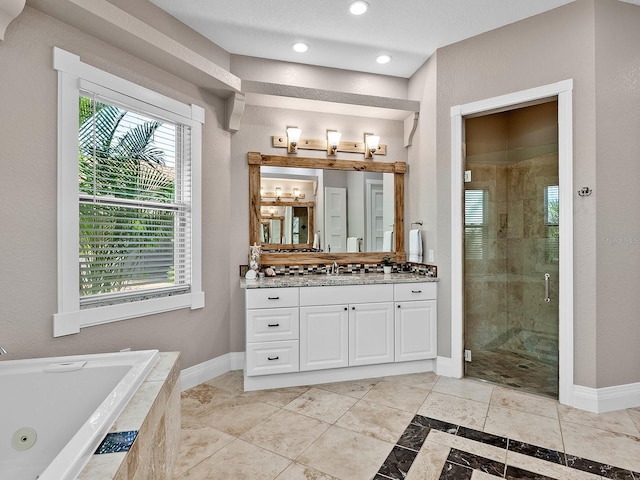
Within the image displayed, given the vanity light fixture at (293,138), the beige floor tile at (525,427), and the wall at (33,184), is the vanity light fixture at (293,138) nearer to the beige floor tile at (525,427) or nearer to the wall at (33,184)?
the wall at (33,184)

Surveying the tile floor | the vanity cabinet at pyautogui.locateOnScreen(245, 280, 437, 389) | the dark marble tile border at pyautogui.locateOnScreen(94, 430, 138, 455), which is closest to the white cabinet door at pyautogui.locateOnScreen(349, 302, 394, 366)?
the vanity cabinet at pyautogui.locateOnScreen(245, 280, 437, 389)

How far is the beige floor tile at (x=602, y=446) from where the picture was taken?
6.26 ft

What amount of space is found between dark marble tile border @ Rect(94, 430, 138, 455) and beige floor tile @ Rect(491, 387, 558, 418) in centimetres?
243

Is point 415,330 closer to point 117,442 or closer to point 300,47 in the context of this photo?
point 117,442

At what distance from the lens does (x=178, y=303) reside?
9.04ft

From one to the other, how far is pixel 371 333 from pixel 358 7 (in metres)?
2.56

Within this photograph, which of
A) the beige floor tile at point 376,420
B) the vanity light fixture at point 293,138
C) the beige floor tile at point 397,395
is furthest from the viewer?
the vanity light fixture at point 293,138

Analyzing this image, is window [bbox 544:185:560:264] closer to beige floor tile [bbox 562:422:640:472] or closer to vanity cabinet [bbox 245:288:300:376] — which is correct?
beige floor tile [bbox 562:422:640:472]

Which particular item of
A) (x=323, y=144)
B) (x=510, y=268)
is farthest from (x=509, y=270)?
(x=323, y=144)

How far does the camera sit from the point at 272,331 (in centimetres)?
282

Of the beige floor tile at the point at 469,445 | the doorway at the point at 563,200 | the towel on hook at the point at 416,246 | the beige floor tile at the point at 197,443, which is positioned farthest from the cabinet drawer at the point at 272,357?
the doorway at the point at 563,200

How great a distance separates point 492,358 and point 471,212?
1350mm

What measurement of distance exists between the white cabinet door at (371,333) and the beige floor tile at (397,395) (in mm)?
227

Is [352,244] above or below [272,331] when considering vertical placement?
above
